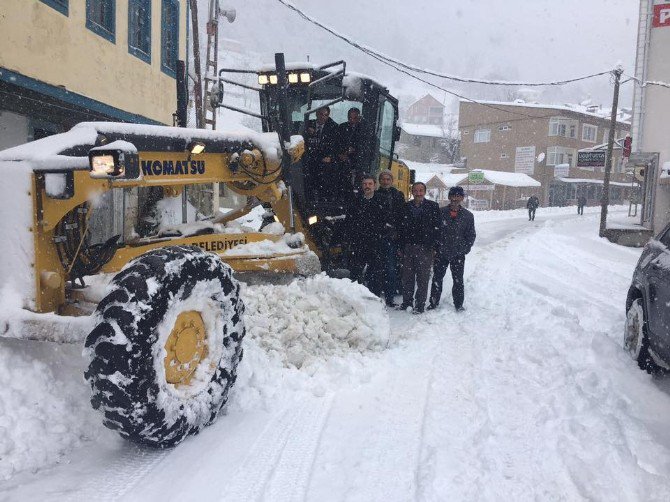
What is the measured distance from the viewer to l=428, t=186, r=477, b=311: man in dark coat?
695cm

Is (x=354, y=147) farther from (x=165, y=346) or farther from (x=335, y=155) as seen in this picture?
(x=165, y=346)

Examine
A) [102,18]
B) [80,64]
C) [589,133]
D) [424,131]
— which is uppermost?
[424,131]

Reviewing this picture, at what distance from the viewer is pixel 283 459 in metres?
3.09

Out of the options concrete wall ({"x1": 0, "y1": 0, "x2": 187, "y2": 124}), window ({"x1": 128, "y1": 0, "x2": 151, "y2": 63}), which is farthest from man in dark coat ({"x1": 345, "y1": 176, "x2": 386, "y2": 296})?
window ({"x1": 128, "y1": 0, "x2": 151, "y2": 63})

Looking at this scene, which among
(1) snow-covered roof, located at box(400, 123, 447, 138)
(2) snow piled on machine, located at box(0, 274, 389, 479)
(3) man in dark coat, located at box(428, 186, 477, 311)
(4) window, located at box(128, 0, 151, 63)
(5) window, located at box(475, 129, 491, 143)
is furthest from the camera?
(1) snow-covered roof, located at box(400, 123, 447, 138)

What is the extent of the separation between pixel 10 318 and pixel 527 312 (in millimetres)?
5596

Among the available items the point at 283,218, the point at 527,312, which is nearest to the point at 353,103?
the point at 283,218

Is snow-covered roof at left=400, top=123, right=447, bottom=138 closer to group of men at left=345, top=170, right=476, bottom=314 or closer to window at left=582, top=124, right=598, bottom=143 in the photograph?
window at left=582, top=124, right=598, bottom=143

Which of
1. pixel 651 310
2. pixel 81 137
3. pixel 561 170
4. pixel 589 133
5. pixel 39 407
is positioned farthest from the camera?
pixel 589 133

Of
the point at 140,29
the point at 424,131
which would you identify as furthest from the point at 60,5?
the point at 424,131

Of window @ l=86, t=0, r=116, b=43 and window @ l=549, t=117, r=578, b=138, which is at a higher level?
window @ l=549, t=117, r=578, b=138

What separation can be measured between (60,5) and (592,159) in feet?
66.8

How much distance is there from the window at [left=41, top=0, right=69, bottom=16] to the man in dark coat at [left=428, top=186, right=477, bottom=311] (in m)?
6.29

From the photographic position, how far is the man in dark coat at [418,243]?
684 centimetres
